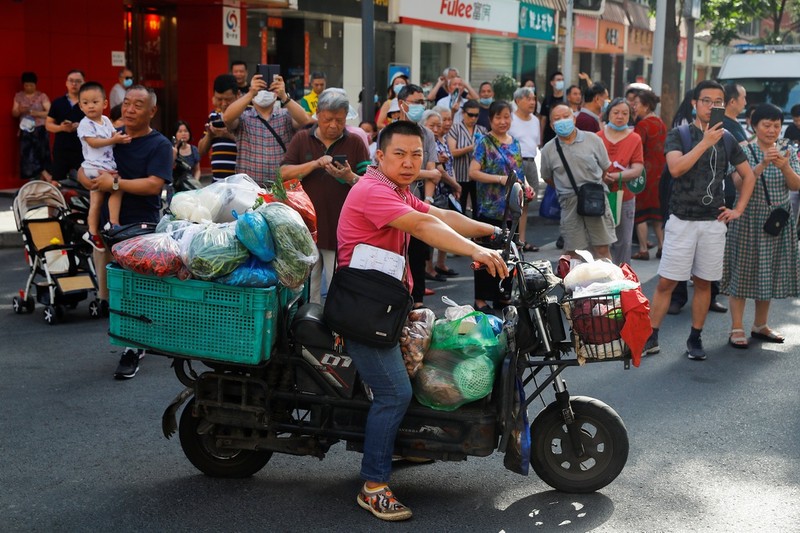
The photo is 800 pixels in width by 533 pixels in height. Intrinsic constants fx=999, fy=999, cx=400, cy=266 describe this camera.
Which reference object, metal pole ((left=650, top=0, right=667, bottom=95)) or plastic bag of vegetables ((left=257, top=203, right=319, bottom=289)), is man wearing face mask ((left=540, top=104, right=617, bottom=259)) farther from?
metal pole ((left=650, top=0, right=667, bottom=95))

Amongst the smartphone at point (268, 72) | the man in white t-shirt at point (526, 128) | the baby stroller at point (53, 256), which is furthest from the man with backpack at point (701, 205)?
the baby stroller at point (53, 256)

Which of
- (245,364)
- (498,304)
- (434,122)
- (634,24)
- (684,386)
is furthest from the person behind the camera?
(634,24)

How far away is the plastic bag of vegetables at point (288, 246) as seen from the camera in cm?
450

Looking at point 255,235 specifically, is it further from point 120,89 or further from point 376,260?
point 120,89

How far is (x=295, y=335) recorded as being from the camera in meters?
4.57

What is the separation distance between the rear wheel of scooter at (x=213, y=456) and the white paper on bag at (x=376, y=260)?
44.7 inches

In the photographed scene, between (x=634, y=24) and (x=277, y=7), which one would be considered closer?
(x=277, y=7)

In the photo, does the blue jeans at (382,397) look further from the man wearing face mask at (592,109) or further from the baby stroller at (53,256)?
the man wearing face mask at (592,109)

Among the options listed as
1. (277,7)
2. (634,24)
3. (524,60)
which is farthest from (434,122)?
(634,24)

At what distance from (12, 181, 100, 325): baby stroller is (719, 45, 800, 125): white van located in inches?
480

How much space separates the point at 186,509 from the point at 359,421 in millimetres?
882

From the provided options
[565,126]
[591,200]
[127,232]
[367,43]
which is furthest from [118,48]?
[127,232]

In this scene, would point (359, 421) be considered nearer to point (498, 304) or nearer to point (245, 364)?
point (245, 364)

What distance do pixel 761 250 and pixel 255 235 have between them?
15.8 feet
